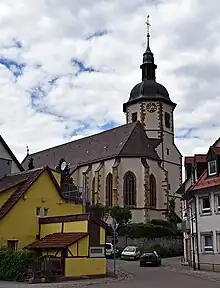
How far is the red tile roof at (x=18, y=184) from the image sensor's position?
102 ft

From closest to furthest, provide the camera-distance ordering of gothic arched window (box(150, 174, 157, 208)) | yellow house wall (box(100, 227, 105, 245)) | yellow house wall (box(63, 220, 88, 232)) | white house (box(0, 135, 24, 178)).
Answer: yellow house wall (box(63, 220, 88, 232)) → yellow house wall (box(100, 227, 105, 245)) → white house (box(0, 135, 24, 178)) → gothic arched window (box(150, 174, 157, 208))

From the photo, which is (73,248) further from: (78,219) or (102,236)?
(102,236)

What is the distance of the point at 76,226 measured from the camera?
27.7 meters

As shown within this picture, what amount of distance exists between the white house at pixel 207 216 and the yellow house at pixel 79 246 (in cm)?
816

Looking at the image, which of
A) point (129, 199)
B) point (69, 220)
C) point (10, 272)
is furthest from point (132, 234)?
point (10, 272)

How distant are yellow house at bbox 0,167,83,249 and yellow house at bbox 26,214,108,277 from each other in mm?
3301

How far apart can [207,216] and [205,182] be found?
2.34m

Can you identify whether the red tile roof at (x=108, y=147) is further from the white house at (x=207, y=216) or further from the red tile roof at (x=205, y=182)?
the white house at (x=207, y=216)

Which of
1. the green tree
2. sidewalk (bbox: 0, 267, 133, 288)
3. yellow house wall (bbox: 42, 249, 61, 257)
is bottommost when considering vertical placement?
sidewalk (bbox: 0, 267, 133, 288)

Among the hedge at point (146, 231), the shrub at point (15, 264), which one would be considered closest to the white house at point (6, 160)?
the shrub at point (15, 264)

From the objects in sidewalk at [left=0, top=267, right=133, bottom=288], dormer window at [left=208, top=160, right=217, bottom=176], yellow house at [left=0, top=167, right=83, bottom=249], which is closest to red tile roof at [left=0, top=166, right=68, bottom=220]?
yellow house at [left=0, top=167, right=83, bottom=249]

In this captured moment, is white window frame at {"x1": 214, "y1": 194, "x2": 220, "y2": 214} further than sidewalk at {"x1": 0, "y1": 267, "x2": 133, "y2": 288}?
Yes

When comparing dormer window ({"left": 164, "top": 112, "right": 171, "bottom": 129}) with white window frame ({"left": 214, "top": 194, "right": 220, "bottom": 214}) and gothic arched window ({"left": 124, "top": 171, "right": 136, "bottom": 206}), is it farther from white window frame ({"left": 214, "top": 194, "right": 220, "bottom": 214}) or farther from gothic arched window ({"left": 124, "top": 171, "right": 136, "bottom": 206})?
white window frame ({"left": 214, "top": 194, "right": 220, "bottom": 214})

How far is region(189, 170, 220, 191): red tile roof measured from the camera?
32156 mm
